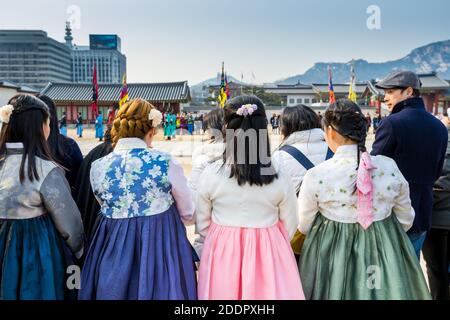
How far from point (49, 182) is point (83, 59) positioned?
53131mm

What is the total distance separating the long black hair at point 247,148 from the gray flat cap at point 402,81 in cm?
116

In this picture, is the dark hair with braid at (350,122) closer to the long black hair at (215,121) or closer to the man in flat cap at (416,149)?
the man in flat cap at (416,149)

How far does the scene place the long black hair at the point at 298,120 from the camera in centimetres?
292

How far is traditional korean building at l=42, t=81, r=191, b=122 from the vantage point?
106 ft

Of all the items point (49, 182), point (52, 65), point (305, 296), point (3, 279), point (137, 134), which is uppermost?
point (52, 65)

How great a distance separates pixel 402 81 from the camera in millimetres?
2811

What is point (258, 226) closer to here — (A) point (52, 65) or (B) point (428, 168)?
(B) point (428, 168)

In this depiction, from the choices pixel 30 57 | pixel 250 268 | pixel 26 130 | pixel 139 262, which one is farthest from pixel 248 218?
pixel 30 57

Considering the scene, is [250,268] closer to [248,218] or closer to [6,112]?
[248,218]

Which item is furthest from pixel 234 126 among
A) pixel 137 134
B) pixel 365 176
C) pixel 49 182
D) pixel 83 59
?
pixel 83 59

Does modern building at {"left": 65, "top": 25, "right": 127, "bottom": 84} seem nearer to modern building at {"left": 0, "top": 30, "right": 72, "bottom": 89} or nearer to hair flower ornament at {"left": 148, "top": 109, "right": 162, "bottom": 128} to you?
modern building at {"left": 0, "top": 30, "right": 72, "bottom": 89}

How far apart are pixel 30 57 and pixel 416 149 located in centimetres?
4854

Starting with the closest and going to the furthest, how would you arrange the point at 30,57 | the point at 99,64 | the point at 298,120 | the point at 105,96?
the point at 298,120 < the point at 105,96 < the point at 30,57 < the point at 99,64

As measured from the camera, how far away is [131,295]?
2.22 metres
